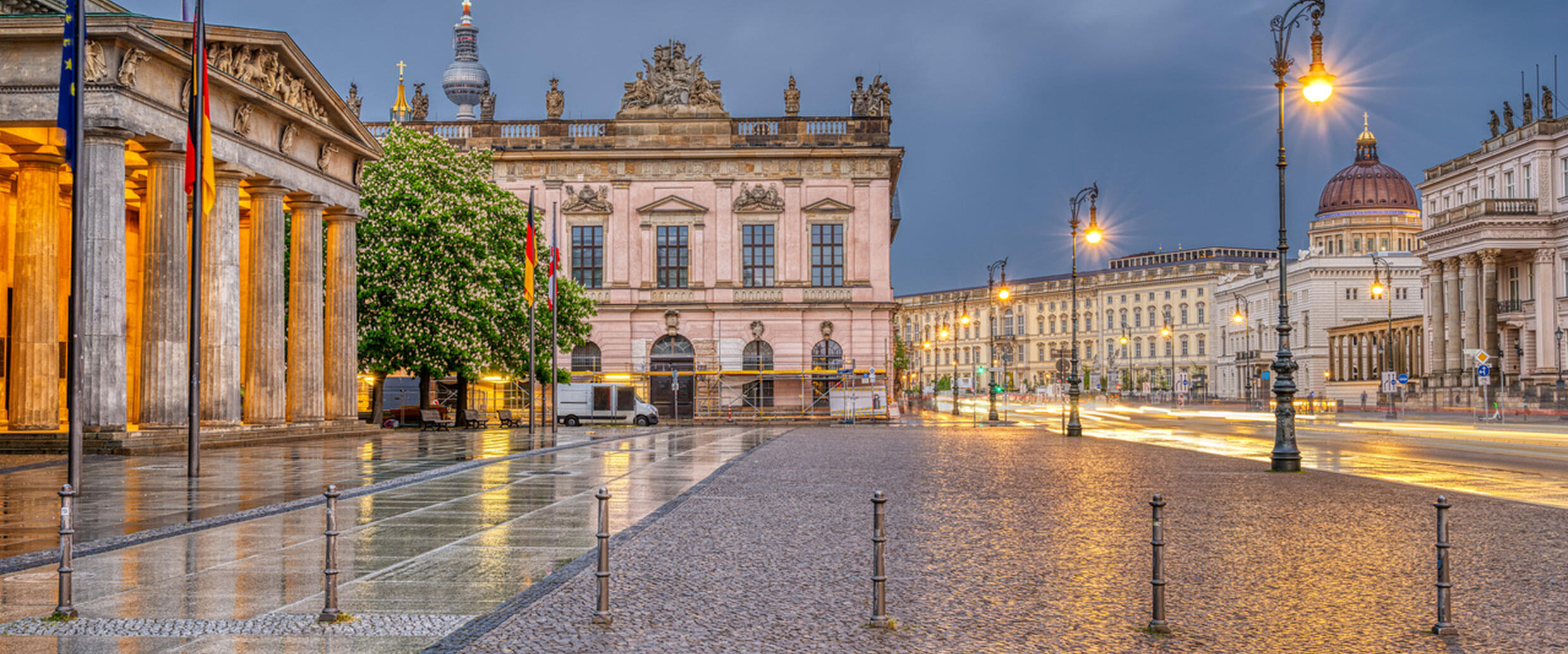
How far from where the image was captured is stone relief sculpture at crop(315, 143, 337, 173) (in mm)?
36656

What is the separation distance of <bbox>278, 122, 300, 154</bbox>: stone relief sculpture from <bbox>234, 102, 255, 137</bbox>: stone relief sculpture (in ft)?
7.21

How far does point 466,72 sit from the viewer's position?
516 feet

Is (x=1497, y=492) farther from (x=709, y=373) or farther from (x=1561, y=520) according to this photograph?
(x=709, y=373)

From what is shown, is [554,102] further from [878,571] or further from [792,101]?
[878,571]

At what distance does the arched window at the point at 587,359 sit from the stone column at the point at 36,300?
126 feet

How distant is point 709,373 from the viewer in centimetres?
6438

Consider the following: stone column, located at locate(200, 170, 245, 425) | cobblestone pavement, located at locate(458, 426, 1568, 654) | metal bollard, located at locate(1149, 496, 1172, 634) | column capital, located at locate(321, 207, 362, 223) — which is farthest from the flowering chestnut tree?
metal bollard, located at locate(1149, 496, 1172, 634)

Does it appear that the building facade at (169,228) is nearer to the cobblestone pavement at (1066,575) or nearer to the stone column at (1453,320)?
the cobblestone pavement at (1066,575)

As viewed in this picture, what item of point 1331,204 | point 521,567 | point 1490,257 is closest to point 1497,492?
point 521,567

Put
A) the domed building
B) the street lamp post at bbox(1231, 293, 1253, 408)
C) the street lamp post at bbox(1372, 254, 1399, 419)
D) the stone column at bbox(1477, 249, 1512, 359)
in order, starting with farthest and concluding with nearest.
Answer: the street lamp post at bbox(1231, 293, 1253, 408) < the domed building < the stone column at bbox(1477, 249, 1512, 359) < the street lamp post at bbox(1372, 254, 1399, 419)

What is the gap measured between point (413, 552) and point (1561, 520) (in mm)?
13449

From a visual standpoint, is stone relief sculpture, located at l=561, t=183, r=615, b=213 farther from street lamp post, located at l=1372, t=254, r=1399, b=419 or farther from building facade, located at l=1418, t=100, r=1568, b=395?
building facade, located at l=1418, t=100, r=1568, b=395

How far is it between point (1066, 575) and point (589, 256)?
59164 millimetres

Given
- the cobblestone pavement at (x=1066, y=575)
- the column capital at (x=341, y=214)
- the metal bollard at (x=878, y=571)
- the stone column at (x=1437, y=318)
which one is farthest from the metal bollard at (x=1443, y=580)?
the stone column at (x=1437, y=318)
